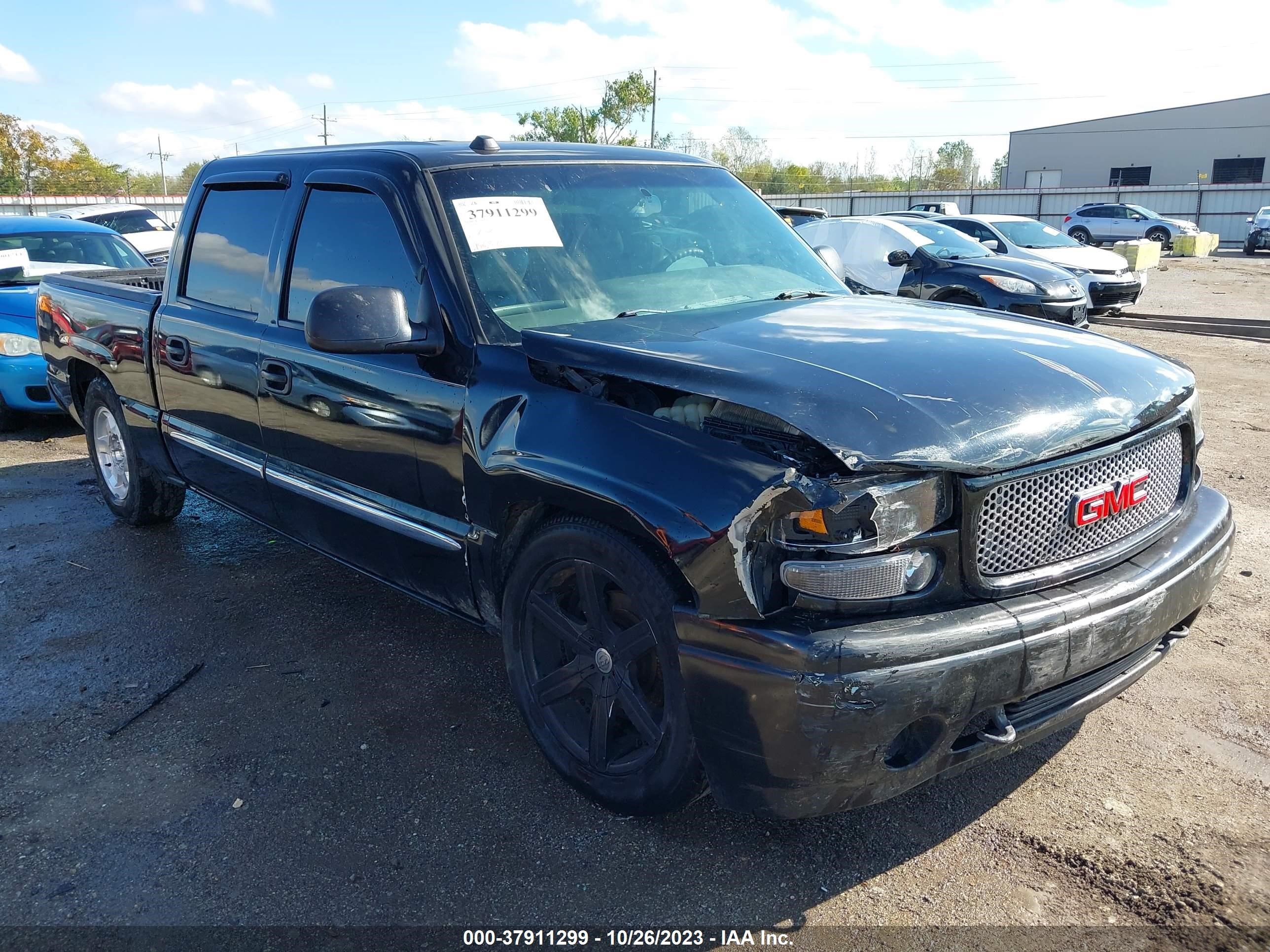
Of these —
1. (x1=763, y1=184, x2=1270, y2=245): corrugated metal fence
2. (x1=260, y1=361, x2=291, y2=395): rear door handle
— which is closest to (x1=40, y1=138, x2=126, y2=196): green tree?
(x1=763, y1=184, x2=1270, y2=245): corrugated metal fence

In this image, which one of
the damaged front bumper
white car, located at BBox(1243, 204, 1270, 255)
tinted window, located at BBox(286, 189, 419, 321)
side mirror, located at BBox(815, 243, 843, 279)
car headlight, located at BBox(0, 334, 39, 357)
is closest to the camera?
the damaged front bumper

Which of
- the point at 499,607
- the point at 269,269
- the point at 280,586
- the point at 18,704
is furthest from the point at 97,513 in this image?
the point at 499,607

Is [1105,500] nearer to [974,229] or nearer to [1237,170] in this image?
[974,229]

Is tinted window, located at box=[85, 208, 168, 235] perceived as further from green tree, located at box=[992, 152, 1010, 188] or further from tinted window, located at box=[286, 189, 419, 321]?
green tree, located at box=[992, 152, 1010, 188]

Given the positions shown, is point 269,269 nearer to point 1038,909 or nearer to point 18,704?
point 18,704

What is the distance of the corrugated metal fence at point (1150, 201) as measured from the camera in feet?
127

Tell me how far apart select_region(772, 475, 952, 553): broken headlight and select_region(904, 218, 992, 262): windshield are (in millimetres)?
10080

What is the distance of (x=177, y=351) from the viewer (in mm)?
4371

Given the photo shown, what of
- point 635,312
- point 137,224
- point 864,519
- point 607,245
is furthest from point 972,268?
point 137,224

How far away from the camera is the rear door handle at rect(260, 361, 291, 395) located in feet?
11.9

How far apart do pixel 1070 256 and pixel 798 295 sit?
13.5 m

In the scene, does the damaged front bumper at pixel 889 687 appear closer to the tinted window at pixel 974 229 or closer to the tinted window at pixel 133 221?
the tinted window at pixel 974 229

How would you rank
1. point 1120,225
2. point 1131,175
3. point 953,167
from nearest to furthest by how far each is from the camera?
point 1120,225 < point 1131,175 < point 953,167

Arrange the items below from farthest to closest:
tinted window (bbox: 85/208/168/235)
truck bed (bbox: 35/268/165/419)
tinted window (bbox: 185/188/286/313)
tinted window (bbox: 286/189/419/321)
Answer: tinted window (bbox: 85/208/168/235), truck bed (bbox: 35/268/165/419), tinted window (bbox: 185/188/286/313), tinted window (bbox: 286/189/419/321)
